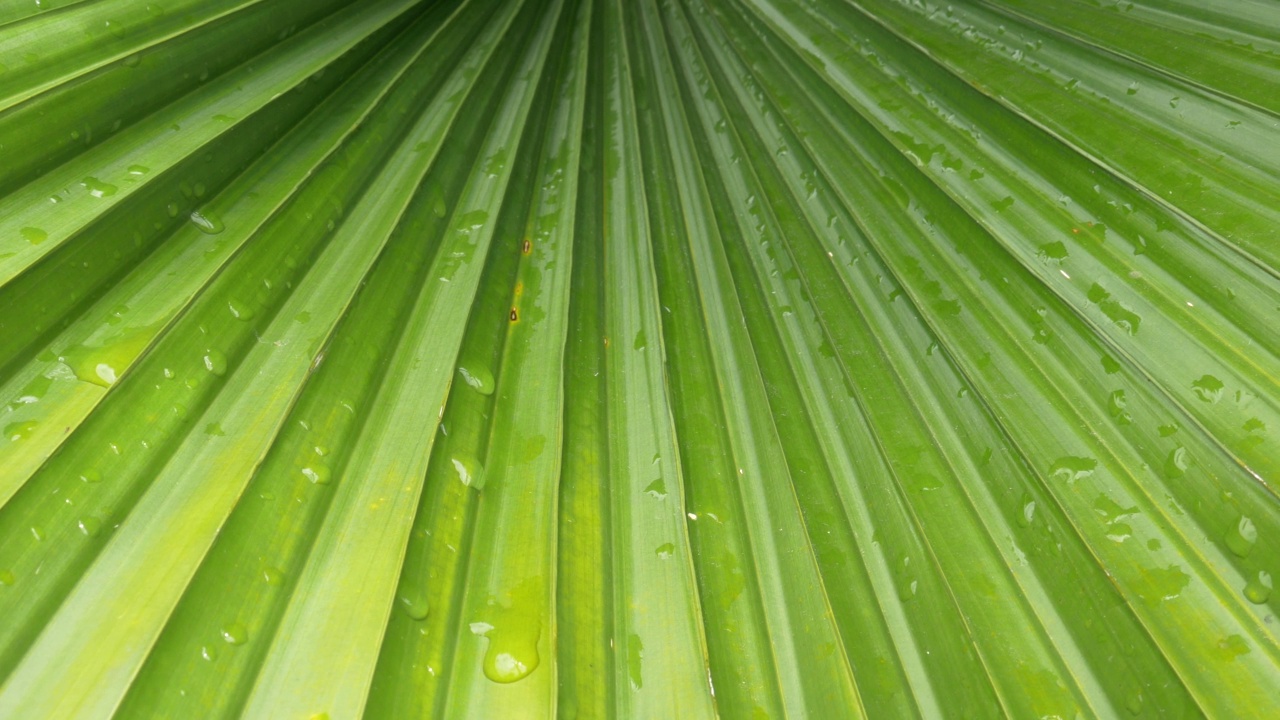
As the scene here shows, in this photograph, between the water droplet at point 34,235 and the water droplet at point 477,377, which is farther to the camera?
the water droplet at point 477,377

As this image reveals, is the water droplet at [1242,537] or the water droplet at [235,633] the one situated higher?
the water droplet at [1242,537]

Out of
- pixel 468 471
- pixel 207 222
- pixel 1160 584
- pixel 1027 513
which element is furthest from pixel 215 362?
pixel 1160 584

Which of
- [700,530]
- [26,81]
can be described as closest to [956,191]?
[700,530]

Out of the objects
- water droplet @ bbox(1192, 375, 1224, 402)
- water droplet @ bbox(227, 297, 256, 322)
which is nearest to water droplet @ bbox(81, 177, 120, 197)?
water droplet @ bbox(227, 297, 256, 322)

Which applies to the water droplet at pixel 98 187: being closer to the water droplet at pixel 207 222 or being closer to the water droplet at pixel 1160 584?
→ the water droplet at pixel 207 222

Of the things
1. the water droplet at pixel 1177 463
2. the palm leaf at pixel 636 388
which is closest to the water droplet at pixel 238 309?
the palm leaf at pixel 636 388

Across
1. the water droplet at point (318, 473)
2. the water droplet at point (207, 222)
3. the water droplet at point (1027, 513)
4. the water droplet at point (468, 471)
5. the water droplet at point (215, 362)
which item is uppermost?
the water droplet at point (207, 222)
